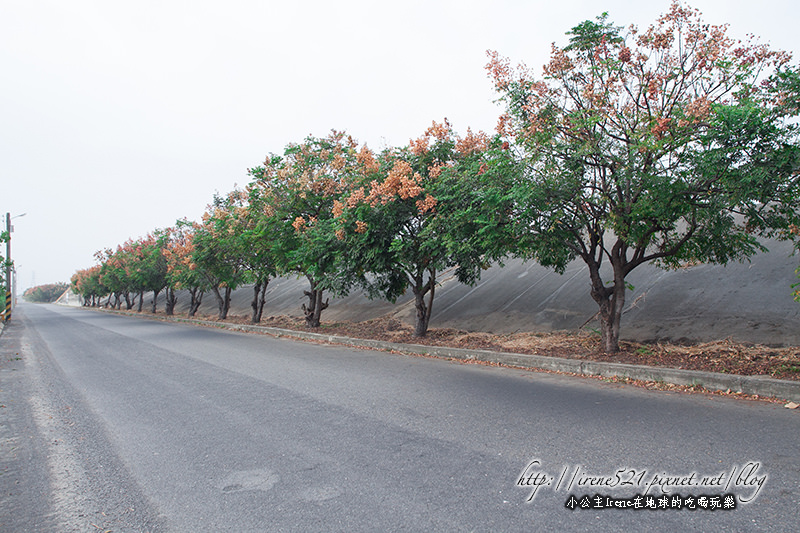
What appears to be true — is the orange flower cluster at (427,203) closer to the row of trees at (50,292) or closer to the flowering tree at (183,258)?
the flowering tree at (183,258)

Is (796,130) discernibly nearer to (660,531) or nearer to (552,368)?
(552,368)

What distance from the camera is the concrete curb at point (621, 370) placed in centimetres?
628

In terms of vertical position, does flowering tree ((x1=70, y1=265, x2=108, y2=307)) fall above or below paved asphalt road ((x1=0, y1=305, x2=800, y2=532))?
above

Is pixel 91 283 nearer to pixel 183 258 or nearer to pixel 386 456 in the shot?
pixel 183 258

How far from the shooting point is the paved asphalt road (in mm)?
3184

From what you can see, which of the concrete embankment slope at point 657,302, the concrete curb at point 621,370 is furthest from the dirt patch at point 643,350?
the concrete embankment slope at point 657,302

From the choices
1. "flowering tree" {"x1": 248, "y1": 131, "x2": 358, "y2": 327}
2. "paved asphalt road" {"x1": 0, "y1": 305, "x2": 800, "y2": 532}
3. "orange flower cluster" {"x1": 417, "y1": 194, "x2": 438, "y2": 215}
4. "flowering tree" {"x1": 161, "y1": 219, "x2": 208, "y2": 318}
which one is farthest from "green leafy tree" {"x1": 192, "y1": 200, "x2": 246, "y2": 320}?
"paved asphalt road" {"x1": 0, "y1": 305, "x2": 800, "y2": 532}

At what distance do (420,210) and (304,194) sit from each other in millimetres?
5421

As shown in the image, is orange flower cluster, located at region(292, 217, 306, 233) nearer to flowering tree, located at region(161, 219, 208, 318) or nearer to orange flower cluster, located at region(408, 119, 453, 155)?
orange flower cluster, located at region(408, 119, 453, 155)

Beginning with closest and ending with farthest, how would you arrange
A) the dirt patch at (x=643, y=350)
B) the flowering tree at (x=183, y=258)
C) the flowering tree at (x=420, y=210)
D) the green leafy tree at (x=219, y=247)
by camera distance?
the dirt patch at (x=643, y=350)
the flowering tree at (x=420, y=210)
the green leafy tree at (x=219, y=247)
the flowering tree at (x=183, y=258)

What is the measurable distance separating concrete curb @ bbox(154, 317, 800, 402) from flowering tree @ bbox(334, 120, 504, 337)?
2220mm

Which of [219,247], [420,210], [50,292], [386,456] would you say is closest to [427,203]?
[420,210]

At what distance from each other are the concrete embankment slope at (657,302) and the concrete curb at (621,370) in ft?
9.38

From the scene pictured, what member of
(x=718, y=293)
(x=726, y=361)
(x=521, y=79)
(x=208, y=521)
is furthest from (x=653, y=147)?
(x=208, y=521)
